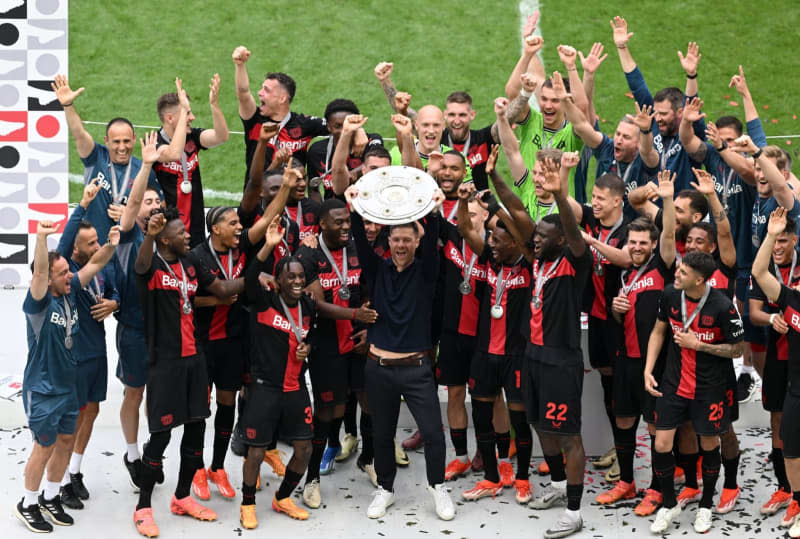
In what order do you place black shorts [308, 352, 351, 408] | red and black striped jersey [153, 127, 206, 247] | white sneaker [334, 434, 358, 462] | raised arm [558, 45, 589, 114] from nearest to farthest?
black shorts [308, 352, 351, 408] < white sneaker [334, 434, 358, 462] < red and black striped jersey [153, 127, 206, 247] < raised arm [558, 45, 589, 114]

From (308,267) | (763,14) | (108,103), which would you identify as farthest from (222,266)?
(763,14)

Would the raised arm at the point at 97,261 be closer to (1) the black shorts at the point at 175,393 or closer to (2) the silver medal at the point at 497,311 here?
(1) the black shorts at the point at 175,393

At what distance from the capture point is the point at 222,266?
7.51 metres

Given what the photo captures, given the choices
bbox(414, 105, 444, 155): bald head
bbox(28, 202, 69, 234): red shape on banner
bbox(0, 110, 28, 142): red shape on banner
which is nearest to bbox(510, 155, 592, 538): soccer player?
bbox(414, 105, 444, 155): bald head

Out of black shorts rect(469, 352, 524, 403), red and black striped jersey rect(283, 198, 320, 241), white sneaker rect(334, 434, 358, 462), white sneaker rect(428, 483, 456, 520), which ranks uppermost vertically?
red and black striped jersey rect(283, 198, 320, 241)

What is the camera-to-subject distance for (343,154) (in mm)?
7988

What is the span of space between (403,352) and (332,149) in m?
2.00

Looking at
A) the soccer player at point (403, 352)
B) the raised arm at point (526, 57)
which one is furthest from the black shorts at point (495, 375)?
the raised arm at point (526, 57)

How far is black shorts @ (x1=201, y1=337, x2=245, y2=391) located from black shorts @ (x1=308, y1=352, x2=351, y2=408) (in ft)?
1.67

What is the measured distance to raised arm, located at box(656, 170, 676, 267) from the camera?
7207 millimetres

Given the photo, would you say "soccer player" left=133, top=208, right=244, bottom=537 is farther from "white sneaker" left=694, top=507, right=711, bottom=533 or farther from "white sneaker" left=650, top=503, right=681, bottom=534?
"white sneaker" left=694, top=507, right=711, bottom=533

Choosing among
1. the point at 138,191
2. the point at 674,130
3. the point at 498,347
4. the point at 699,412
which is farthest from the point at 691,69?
the point at 138,191

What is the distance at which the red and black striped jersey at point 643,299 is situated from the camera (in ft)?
24.5

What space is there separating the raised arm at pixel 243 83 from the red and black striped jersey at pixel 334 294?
156 cm
